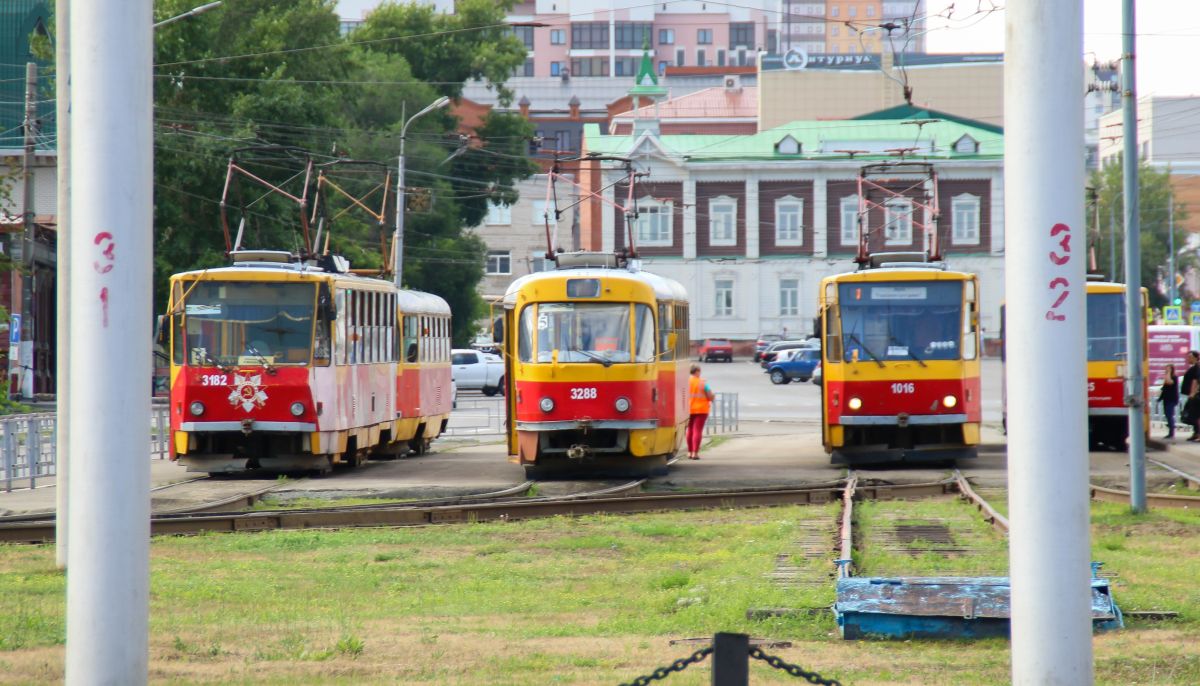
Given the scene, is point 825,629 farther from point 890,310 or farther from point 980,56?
point 980,56

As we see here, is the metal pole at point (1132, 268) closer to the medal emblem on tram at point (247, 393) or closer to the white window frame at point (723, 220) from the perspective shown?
the medal emblem on tram at point (247, 393)

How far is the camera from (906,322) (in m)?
23.5

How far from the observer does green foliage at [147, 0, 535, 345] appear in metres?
46.4

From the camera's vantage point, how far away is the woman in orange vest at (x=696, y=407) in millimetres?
27078

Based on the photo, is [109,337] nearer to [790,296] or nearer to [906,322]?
[906,322]

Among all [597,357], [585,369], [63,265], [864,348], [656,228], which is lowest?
[585,369]

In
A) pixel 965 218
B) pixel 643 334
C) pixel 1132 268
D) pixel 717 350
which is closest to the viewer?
pixel 1132 268

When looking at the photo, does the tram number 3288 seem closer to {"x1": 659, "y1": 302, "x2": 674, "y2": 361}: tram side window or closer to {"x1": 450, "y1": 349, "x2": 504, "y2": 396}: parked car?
{"x1": 659, "y1": 302, "x2": 674, "y2": 361}: tram side window

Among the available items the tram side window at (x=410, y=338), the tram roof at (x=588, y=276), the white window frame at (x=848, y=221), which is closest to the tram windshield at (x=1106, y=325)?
the tram roof at (x=588, y=276)

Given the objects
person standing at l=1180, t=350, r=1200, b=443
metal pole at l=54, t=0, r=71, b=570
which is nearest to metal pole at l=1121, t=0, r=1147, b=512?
metal pole at l=54, t=0, r=71, b=570

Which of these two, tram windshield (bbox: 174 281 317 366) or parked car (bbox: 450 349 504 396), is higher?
tram windshield (bbox: 174 281 317 366)

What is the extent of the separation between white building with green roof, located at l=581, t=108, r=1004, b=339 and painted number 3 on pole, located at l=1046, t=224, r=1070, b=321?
80.2m

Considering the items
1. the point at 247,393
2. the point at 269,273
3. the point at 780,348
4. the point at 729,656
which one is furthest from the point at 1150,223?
the point at 729,656

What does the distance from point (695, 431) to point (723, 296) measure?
6409 centimetres
